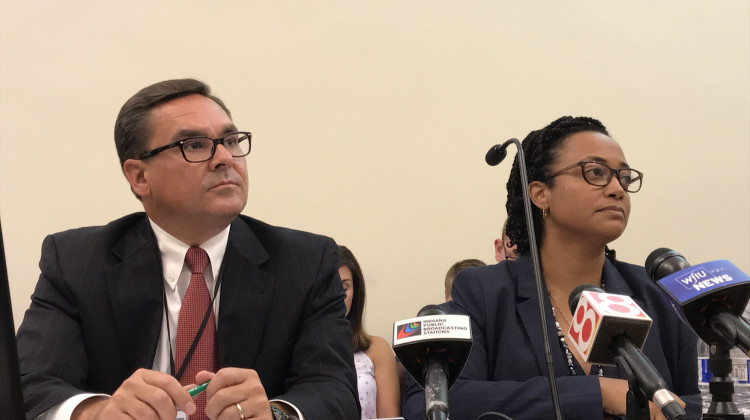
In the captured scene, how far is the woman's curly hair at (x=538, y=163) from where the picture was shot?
233 cm

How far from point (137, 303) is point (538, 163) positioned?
1.27 m

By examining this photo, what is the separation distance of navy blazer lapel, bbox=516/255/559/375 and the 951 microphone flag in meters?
0.80

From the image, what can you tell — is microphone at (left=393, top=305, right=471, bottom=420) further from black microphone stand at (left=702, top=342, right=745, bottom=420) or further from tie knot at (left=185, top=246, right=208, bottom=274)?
tie knot at (left=185, top=246, right=208, bottom=274)

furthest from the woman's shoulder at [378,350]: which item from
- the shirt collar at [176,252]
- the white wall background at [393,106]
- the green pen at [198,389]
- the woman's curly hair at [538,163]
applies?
the green pen at [198,389]

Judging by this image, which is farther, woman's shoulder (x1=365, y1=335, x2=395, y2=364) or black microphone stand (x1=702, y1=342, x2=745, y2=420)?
woman's shoulder (x1=365, y1=335, x2=395, y2=364)

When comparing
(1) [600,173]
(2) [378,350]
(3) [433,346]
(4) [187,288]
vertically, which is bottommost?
(2) [378,350]

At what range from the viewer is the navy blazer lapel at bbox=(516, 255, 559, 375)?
2018 millimetres

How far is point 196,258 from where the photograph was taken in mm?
1878

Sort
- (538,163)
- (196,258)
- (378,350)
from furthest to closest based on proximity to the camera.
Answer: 1. (378,350)
2. (538,163)
3. (196,258)

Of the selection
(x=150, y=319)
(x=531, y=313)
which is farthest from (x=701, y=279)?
(x=150, y=319)

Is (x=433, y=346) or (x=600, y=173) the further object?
(x=600, y=173)

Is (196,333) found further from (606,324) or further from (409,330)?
(606,324)

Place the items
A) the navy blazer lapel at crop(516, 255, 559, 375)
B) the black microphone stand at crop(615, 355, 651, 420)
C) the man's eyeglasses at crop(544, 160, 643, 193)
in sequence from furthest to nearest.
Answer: the man's eyeglasses at crop(544, 160, 643, 193) < the navy blazer lapel at crop(516, 255, 559, 375) < the black microphone stand at crop(615, 355, 651, 420)

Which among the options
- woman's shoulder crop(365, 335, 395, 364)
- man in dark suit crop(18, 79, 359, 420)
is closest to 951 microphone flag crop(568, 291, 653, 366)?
man in dark suit crop(18, 79, 359, 420)
